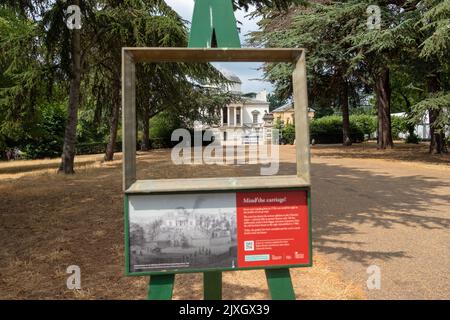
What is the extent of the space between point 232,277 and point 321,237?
214 cm

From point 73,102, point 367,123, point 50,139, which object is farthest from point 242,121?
point 73,102

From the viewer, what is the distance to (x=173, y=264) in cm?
244

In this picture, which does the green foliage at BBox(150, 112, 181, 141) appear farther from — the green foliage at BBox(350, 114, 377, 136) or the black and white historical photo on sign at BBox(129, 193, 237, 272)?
the black and white historical photo on sign at BBox(129, 193, 237, 272)

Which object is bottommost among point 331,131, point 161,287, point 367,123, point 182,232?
point 161,287

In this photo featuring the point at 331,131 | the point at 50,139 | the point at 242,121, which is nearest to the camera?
the point at 50,139

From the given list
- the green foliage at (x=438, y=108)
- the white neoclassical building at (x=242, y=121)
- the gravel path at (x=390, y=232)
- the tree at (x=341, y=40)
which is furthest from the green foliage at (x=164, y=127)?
the gravel path at (x=390, y=232)

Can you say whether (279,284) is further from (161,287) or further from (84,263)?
(84,263)

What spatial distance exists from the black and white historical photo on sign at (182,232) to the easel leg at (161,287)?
0.10 m

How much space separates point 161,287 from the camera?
97.6 inches

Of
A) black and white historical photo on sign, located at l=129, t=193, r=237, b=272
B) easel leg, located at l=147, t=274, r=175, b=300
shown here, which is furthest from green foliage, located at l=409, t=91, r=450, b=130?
easel leg, located at l=147, t=274, r=175, b=300

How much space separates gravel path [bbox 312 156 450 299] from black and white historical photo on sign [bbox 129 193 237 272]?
2.09 metres

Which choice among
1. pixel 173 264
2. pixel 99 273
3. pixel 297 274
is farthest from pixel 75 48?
pixel 173 264

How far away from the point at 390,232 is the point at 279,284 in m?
4.28
